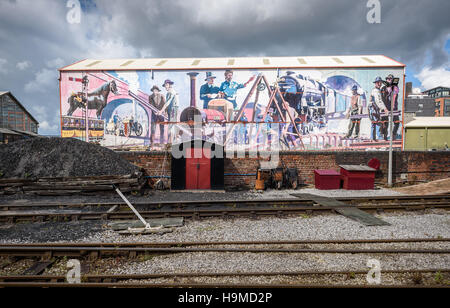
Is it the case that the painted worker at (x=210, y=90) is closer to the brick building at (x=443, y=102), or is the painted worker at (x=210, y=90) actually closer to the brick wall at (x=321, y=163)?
the brick wall at (x=321, y=163)

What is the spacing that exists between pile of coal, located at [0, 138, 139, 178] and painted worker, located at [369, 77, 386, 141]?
59.5 feet

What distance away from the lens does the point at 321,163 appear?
1284 centimetres

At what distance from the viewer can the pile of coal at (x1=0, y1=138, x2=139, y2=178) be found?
36.2 feet

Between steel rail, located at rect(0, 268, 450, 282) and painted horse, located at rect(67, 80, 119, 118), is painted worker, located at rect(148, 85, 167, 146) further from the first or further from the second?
steel rail, located at rect(0, 268, 450, 282)

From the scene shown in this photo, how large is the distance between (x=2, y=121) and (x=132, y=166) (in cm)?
2815

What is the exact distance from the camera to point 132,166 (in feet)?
39.0

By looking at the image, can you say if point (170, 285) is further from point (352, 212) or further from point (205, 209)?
point (352, 212)

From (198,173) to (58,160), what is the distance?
739 centimetres

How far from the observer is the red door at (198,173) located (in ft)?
39.1
